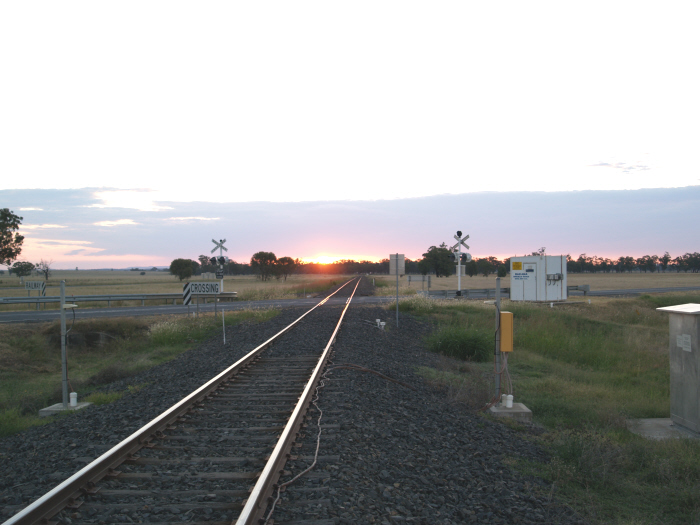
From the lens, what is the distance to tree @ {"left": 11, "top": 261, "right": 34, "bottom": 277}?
52.2 m

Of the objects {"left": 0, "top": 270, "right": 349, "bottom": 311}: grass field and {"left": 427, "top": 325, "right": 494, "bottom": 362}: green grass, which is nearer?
{"left": 427, "top": 325, "right": 494, "bottom": 362}: green grass

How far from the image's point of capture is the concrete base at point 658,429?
790cm

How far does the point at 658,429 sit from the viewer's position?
330 inches

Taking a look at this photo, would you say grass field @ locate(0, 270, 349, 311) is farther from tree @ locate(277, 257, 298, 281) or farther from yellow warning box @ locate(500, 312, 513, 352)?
tree @ locate(277, 257, 298, 281)

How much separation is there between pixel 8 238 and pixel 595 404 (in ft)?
155

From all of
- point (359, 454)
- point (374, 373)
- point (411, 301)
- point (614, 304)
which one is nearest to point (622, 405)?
point (374, 373)

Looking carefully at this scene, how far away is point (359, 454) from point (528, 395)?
19.3ft

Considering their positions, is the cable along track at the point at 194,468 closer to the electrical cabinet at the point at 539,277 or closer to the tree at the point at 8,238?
the electrical cabinet at the point at 539,277

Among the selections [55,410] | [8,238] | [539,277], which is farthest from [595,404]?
[8,238]

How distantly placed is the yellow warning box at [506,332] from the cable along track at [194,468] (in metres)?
3.53

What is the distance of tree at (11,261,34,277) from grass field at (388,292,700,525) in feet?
160

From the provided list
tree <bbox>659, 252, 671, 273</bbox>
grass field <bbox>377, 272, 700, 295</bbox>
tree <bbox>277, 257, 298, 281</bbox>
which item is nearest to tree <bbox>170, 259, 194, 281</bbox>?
tree <bbox>277, 257, 298, 281</bbox>

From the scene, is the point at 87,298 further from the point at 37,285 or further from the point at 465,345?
the point at 465,345

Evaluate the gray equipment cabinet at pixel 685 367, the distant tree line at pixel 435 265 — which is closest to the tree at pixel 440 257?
the distant tree line at pixel 435 265
